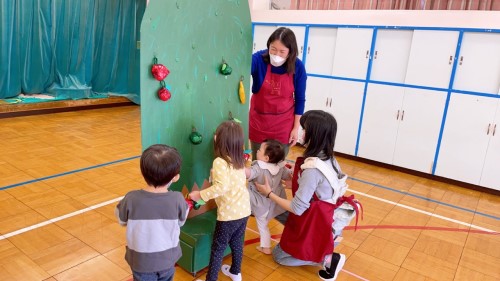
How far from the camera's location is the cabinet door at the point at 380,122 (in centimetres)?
416

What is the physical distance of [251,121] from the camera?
2.45 meters

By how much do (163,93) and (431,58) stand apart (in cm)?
316

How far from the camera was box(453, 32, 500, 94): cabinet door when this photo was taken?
357 centimetres

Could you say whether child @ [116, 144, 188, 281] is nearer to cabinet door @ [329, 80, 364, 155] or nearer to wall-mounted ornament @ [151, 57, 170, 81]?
wall-mounted ornament @ [151, 57, 170, 81]

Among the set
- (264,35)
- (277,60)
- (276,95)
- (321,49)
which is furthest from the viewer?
(264,35)

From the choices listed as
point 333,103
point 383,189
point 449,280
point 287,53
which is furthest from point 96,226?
point 333,103

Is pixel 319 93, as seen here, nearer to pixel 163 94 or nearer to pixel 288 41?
pixel 288 41

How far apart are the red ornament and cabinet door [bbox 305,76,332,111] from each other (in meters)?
3.15

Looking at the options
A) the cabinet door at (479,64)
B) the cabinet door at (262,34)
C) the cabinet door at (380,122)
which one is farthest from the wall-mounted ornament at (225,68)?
the cabinet door at (262,34)

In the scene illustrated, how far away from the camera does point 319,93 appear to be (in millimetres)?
4699

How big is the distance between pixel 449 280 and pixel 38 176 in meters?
3.17

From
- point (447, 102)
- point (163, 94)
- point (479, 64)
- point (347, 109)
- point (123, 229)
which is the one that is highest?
point (479, 64)

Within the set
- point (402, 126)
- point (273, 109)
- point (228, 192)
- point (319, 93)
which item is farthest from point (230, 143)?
point (319, 93)

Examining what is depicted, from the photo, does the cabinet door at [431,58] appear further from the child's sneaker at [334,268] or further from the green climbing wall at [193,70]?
the child's sneaker at [334,268]
